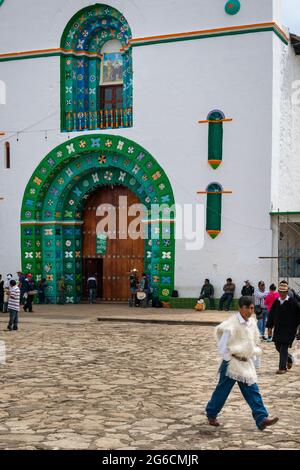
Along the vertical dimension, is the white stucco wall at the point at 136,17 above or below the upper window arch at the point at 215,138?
above

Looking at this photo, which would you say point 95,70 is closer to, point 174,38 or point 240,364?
point 174,38

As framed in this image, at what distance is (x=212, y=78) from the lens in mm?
23203

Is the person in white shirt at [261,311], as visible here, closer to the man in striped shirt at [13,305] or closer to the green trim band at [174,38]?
the man in striped shirt at [13,305]

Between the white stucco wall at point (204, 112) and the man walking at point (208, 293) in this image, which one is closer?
the white stucco wall at point (204, 112)

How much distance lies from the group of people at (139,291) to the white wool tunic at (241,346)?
51.0 feet

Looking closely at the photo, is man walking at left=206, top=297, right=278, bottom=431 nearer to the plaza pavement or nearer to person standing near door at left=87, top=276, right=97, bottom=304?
the plaza pavement

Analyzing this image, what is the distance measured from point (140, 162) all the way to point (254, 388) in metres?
16.9

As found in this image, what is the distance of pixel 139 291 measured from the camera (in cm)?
2386

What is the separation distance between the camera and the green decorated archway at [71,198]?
80.2ft

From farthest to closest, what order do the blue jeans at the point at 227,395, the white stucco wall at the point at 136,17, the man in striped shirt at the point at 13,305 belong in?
the white stucco wall at the point at 136,17 < the man in striped shirt at the point at 13,305 < the blue jeans at the point at 227,395

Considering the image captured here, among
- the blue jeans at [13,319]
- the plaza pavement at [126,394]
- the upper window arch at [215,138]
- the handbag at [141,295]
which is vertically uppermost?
the upper window arch at [215,138]

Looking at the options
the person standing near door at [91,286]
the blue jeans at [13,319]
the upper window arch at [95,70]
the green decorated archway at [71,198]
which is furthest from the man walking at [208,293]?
the blue jeans at [13,319]

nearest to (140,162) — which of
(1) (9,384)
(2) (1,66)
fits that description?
(2) (1,66)

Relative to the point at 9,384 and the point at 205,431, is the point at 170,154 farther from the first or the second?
the point at 205,431
